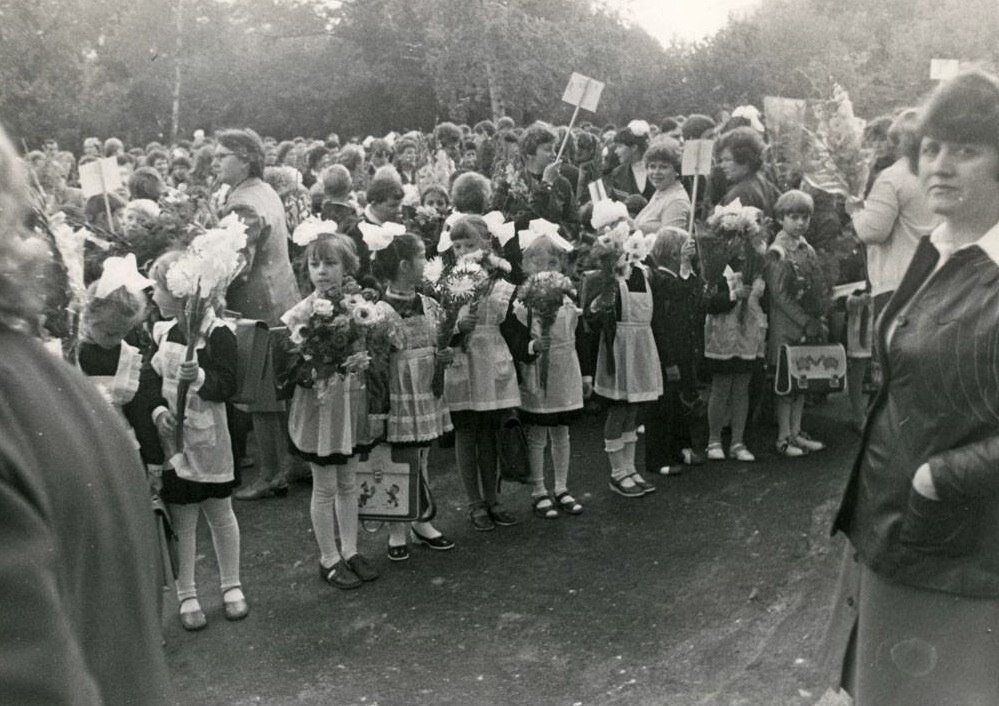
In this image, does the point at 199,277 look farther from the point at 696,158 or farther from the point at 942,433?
the point at 696,158

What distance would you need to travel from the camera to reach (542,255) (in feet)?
22.0

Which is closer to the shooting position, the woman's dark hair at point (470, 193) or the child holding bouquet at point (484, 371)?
the child holding bouquet at point (484, 371)

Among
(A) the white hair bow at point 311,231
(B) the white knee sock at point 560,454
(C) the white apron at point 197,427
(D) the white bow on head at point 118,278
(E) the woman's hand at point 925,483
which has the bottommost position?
Answer: (B) the white knee sock at point 560,454

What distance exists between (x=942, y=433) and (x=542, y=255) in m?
4.10

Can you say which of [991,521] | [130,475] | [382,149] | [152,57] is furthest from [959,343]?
[152,57]

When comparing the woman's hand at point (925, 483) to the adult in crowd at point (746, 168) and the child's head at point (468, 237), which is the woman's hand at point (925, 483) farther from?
the adult in crowd at point (746, 168)

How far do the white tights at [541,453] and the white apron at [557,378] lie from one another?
19cm

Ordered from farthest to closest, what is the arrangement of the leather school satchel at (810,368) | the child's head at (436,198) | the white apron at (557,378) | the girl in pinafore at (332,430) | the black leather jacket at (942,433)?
the child's head at (436,198)
the leather school satchel at (810,368)
the white apron at (557,378)
the girl in pinafore at (332,430)
the black leather jacket at (942,433)

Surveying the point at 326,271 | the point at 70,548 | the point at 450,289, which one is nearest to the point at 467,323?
the point at 450,289

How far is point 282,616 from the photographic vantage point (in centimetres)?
564

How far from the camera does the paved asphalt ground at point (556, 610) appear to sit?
4.76 meters

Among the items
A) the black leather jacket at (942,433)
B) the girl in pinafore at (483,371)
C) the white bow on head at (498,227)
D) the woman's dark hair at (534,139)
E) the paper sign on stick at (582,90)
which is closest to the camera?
the black leather jacket at (942,433)

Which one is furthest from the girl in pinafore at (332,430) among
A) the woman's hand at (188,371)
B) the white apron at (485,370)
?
the white apron at (485,370)

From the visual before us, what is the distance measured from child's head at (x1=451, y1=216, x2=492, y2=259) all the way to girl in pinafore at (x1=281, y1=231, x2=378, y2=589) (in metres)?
0.73
